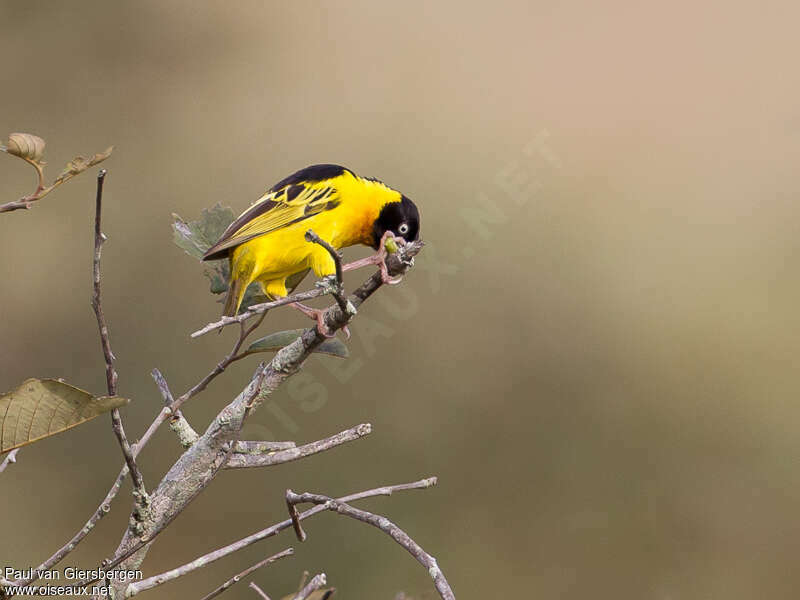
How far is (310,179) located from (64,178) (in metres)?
1.73

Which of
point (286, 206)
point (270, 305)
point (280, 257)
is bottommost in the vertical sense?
point (280, 257)

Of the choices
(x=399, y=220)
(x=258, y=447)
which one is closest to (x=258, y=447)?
(x=258, y=447)

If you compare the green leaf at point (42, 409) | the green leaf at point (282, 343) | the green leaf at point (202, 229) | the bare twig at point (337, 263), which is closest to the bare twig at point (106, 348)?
the green leaf at point (42, 409)

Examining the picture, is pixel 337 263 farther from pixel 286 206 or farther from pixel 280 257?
pixel 286 206

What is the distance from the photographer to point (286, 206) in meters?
2.66

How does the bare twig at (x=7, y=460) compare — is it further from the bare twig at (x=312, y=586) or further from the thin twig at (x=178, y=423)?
the bare twig at (x=312, y=586)

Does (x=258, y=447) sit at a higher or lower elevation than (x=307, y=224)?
higher

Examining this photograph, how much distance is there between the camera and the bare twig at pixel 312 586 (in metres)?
0.95

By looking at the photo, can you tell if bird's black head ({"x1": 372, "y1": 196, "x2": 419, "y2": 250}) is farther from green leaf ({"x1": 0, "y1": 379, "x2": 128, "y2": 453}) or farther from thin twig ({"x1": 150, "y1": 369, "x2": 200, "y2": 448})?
green leaf ({"x1": 0, "y1": 379, "x2": 128, "y2": 453})

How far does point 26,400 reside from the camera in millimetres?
876

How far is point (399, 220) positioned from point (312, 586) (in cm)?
198

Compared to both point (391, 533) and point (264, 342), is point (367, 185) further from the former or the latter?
point (391, 533)

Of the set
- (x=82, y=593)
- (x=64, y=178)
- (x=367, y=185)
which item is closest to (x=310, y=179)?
(x=367, y=185)

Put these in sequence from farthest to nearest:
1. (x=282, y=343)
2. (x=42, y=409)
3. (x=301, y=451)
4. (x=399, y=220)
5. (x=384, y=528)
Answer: (x=399, y=220)
(x=282, y=343)
(x=301, y=451)
(x=384, y=528)
(x=42, y=409)
